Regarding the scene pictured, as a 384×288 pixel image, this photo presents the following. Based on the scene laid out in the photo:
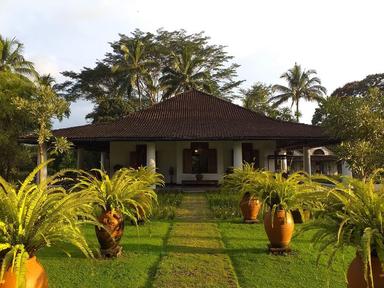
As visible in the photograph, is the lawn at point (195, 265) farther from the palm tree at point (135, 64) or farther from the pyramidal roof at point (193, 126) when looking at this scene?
the palm tree at point (135, 64)

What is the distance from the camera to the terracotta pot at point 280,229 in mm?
7113

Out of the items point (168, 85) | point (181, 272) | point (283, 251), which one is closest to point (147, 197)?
point (181, 272)

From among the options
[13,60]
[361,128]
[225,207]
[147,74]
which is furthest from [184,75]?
[361,128]

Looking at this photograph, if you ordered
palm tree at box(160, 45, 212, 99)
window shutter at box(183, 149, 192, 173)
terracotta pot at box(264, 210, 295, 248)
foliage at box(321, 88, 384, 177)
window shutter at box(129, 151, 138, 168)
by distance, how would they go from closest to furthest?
terracotta pot at box(264, 210, 295, 248) → foliage at box(321, 88, 384, 177) → window shutter at box(183, 149, 192, 173) → window shutter at box(129, 151, 138, 168) → palm tree at box(160, 45, 212, 99)

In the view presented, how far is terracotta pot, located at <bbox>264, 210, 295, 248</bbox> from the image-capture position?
711 centimetres

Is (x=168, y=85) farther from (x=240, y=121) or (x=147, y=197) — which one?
(x=147, y=197)

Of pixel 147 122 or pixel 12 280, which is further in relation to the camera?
pixel 147 122

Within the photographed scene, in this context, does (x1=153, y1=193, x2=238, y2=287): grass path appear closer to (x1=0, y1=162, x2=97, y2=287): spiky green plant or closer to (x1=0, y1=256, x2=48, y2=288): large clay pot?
(x1=0, y1=162, x2=97, y2=287): spiky green plant

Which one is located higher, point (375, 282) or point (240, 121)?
point (240, 121)

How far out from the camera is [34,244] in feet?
13.3

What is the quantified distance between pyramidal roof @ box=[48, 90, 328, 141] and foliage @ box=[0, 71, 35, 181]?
5393 mm

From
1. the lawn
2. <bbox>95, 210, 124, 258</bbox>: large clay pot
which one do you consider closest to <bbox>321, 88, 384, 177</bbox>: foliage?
the lawn

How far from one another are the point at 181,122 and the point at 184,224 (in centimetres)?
1233

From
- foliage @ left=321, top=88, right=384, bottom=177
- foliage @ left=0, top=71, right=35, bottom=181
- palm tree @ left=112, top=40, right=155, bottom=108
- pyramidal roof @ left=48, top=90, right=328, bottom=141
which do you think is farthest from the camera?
palm tree @ left=112, top=40, right=155, bottom=108
